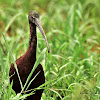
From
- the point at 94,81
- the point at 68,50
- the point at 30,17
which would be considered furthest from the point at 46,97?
the point at 68,50

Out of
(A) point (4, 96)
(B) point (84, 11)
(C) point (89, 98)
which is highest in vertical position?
(B) point (84, 11)

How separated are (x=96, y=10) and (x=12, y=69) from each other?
313 centimetres

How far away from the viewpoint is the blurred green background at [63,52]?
254 centimetres

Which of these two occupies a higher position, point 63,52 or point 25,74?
point 25,74

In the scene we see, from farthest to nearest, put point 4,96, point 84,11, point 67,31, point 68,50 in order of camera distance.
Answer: point 84,11 → point 67,31 → point 68,50 → point 4,96

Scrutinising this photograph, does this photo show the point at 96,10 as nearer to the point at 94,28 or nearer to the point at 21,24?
the point at 94,28

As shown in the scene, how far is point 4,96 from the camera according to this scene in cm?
227

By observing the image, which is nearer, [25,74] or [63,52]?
[25,74]

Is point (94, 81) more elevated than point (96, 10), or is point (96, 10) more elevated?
point (96, 10)

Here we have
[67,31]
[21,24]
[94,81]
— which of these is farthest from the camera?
[21,24]

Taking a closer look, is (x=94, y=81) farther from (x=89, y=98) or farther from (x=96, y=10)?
(x=96, y=10)

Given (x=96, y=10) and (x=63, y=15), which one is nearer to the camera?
(x=96, y=10)

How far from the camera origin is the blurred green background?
2.54m

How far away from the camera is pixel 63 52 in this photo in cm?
373
